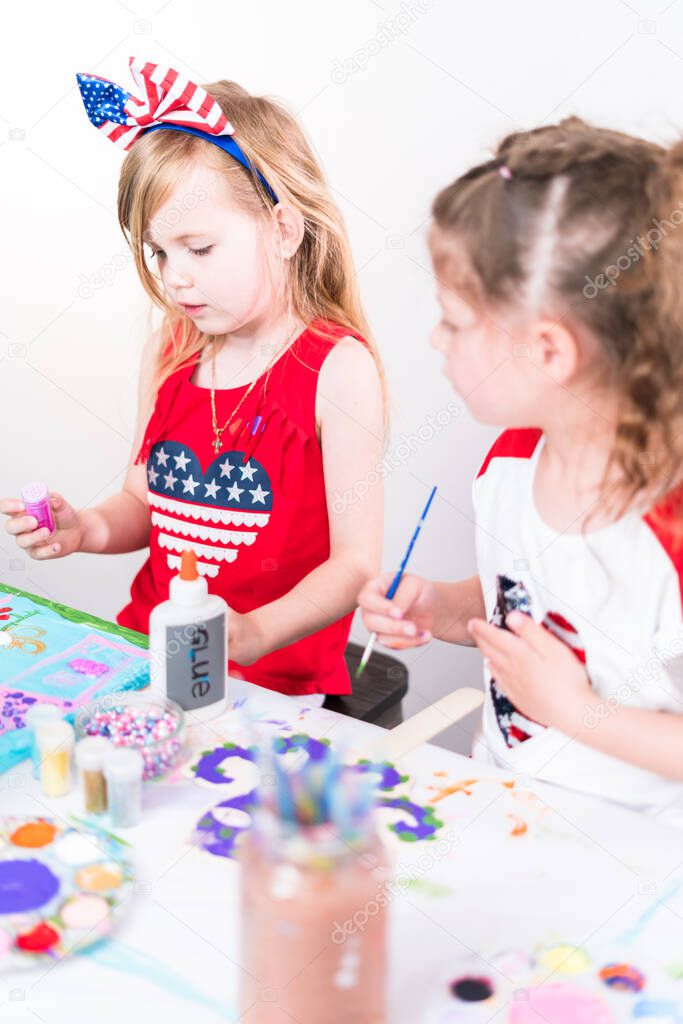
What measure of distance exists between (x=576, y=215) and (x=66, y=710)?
2.08 ft

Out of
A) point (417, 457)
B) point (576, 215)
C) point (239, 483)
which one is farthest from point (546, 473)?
point (417, 457)

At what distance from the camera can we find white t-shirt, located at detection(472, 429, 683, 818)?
92 centimetres

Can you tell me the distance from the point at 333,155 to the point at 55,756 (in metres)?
1.26

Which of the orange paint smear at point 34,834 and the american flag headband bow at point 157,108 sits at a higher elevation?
the american flag headband bow at point 157,108

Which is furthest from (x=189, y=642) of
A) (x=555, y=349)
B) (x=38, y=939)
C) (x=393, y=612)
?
(x=555, y=349)

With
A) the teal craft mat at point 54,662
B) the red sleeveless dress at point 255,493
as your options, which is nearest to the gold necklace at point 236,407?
the red sleeveless dress at point 255,493

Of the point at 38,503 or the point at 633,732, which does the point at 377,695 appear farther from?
the point at 633,732

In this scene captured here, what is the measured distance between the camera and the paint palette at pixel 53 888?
2.43 feet

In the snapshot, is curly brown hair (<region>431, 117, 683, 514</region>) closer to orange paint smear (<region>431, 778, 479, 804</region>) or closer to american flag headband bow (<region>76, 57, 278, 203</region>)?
orange paint smear (<region>431, 778, 479, 804</region>)

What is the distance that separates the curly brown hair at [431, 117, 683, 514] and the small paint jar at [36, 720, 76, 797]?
0.51 meters

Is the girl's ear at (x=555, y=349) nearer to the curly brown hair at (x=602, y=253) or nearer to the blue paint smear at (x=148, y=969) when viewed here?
the curly brown hair at (x=602, y=253)

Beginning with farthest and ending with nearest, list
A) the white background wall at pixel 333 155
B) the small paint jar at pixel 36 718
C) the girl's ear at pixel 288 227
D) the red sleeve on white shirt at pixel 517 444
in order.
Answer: the white background wall at pixel 333 155, the girl's ear at pixel 288 227, the red sleeve on white shirt at pixel 517 444, the small paint jar at pixel 36 718

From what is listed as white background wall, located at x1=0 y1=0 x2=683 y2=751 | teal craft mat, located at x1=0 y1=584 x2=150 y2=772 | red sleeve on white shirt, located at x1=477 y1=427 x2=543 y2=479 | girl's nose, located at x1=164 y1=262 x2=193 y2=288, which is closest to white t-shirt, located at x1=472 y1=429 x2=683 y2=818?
red sleeve on white shirt, located at x1=477 y1=427 x2=543 y2=479

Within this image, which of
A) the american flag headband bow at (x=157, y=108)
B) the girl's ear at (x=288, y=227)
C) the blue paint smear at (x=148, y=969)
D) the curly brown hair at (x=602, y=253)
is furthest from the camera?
the girl's ear at (x=288, y=227)
